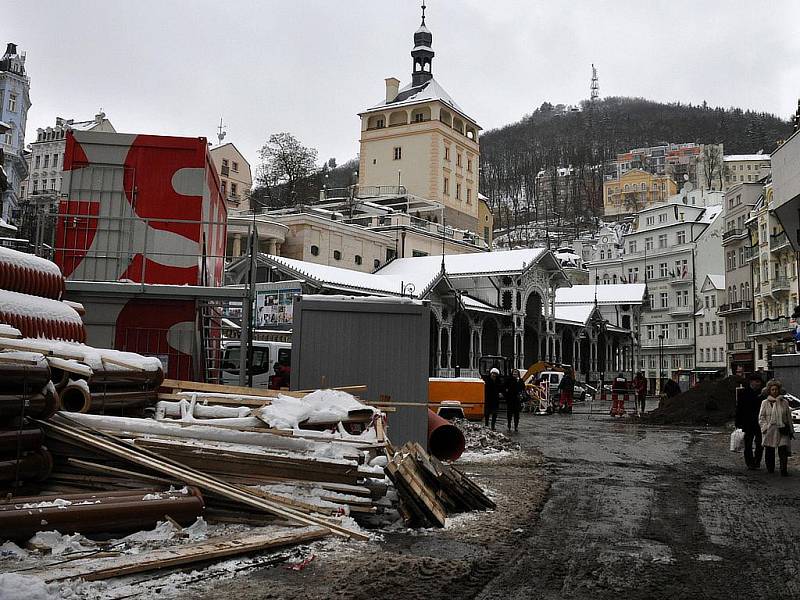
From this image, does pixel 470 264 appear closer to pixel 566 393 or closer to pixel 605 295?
pixel 566 393

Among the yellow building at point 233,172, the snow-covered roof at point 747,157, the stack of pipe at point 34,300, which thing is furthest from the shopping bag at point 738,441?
the snow-covered roof at point 747,157

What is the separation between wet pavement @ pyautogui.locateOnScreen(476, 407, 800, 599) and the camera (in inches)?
239

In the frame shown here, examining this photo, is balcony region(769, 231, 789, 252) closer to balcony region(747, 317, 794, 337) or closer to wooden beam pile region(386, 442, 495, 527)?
balcony region(747, 317, 794, 337)

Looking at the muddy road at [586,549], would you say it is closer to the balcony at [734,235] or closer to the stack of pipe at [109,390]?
the stack of pipe at [109,390]

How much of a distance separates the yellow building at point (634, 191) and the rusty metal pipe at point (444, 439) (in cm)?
13377

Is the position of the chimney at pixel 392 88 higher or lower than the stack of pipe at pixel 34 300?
higher

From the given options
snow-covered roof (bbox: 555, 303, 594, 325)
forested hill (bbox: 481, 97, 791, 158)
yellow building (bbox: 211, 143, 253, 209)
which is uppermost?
forested hill (bbox: 481, 97, 791, 158)

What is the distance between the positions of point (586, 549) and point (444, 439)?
551 cm

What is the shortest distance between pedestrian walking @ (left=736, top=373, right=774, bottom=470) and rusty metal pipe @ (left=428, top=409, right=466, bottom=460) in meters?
5.31

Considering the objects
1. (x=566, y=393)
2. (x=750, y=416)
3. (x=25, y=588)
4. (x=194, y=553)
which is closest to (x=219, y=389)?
(x=194, y=553)

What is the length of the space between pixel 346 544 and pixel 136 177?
30.7 ft

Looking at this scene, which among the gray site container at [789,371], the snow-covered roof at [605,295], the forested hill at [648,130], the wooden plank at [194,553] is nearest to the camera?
the wooden plank at [194,553]

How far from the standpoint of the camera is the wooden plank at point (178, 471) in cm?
725

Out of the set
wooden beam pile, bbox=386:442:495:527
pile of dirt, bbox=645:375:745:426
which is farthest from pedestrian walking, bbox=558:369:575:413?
wooden beam pile, bbox=386:442:495:527
